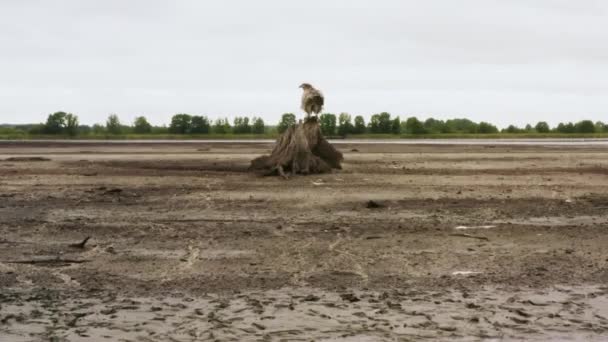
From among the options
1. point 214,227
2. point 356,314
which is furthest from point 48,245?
point 356,314

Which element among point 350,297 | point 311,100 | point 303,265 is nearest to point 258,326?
point 350,297

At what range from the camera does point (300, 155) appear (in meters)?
24.3

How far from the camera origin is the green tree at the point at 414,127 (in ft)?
320

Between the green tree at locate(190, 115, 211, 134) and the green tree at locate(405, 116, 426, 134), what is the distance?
3044cm

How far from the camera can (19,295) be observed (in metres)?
7.19

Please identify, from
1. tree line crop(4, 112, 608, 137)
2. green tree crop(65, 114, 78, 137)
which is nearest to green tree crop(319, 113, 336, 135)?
tree line crop(4, 112, 608, 137)

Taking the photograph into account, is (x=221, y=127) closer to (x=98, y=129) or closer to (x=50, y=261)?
(x=98, y=129)

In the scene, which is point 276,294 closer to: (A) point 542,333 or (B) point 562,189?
(A) point 542,333

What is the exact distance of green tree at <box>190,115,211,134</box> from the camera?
9500 cm

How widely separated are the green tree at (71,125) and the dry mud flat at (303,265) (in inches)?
3005

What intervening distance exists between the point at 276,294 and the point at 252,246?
9.23ft

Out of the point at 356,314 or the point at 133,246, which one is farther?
the point at 133,246

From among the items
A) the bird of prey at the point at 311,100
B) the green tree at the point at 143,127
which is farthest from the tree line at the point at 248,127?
the bird of prey at the point at 311,100

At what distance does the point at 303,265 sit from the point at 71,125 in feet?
291
